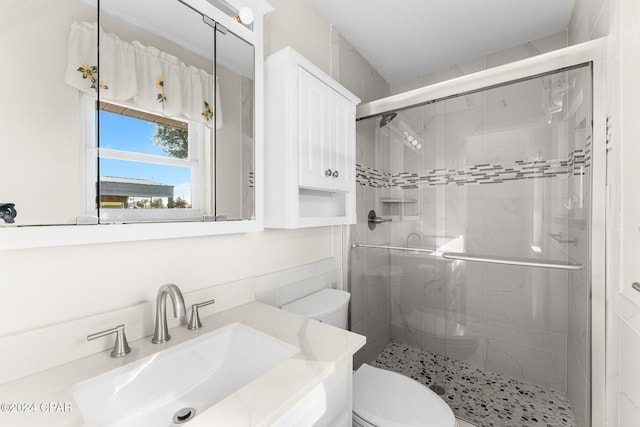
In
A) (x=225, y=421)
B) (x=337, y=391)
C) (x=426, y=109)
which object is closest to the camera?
(x=225, y=421)

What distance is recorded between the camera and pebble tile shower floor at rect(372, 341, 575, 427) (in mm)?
1498

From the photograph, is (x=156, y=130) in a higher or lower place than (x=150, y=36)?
lower

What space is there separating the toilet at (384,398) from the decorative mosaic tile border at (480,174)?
0.86 meters

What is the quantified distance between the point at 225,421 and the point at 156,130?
84 cm

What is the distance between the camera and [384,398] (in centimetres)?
113

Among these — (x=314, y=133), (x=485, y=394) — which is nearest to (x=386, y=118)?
(x=314, y=133)

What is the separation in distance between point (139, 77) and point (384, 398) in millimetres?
1494

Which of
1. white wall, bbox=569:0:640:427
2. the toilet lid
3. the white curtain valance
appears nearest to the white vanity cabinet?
the white curtain valance

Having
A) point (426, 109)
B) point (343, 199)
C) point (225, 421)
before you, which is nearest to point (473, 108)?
point (426, 109)

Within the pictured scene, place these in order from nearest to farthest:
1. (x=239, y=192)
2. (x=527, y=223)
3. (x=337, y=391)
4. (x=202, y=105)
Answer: (x=337, y=391) → (x=202, y=105) → (x=239, y=192) → (x=527, y=223)

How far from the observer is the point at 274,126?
1216mm

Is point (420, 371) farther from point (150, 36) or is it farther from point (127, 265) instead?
point (150, 36)

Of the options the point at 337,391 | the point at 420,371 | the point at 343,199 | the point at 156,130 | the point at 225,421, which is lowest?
the point at 420,371

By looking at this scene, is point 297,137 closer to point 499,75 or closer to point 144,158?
point 144,158
